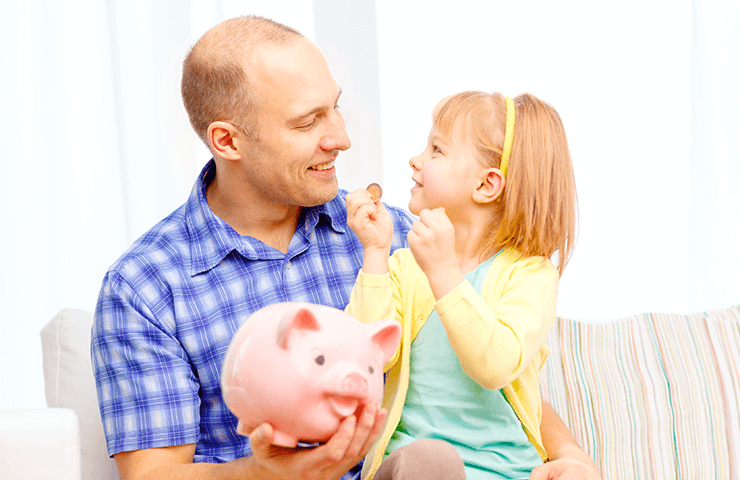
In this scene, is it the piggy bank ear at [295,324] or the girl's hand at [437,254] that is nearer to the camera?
the piggy bank ear at [295,324]

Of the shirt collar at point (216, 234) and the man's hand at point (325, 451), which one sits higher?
the shirt collar at point (216, 234)

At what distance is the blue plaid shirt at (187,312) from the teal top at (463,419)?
30 centimetres

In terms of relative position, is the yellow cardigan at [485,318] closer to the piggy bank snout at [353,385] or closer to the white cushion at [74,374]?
the piggy bank snout at [353,385]

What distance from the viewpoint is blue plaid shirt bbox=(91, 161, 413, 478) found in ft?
4.02

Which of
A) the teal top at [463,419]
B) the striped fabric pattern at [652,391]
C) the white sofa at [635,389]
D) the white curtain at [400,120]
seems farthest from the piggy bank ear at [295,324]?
the white curtain at [400,120]

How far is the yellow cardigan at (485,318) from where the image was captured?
1.04 meters

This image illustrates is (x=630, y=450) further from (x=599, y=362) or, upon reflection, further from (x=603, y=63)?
(x=603, y=63)

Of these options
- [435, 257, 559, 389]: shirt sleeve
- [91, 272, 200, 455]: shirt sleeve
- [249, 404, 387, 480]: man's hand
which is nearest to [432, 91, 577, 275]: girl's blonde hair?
[435, 257, 559, 389]: shirt sleeve

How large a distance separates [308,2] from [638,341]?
1580mm

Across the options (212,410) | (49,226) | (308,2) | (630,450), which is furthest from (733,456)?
(49,226)

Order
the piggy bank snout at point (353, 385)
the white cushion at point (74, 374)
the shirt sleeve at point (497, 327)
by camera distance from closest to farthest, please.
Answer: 1. the piggy bank snout at point (353, 385)
2. the shirt sleeve at point (497, 327)
3. the white cushion at point (74, 374)

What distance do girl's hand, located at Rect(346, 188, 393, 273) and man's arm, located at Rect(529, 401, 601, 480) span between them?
0.44m

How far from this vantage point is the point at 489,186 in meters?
1.21

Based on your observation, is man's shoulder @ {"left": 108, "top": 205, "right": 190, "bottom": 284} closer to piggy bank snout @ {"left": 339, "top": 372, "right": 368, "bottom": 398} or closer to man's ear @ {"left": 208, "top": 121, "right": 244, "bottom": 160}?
man's ear @ {"left": 208, "top": 121, "right": 244, "bottom": 160}
